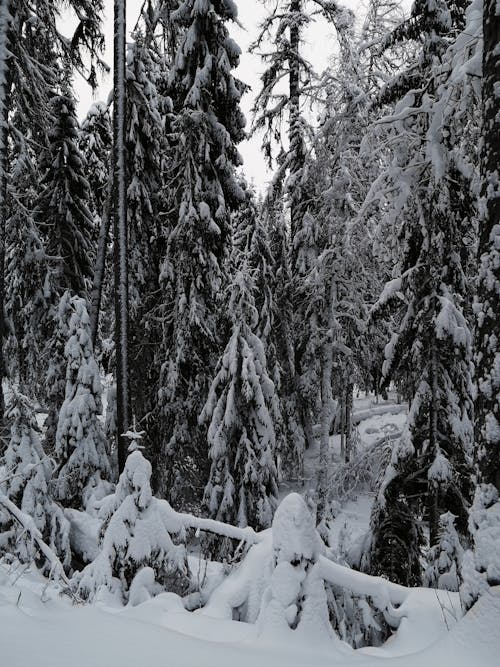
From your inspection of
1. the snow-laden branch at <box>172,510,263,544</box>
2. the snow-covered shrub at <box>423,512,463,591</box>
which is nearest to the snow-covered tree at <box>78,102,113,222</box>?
the snow-laden branch at <box>172,510,263,544</box>

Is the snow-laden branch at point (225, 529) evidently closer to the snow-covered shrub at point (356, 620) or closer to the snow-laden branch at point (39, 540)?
the snow-covered shrub at point (356, 620)

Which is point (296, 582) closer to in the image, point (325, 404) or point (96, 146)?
point (325, 404)

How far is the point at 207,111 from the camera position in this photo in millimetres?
13695

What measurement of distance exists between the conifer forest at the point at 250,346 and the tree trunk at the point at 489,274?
0.02 meters

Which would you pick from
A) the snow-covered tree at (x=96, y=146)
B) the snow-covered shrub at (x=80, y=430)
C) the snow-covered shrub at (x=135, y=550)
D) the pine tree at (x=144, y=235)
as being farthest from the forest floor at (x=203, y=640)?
the snow-covered tree at (x=96, y=146)

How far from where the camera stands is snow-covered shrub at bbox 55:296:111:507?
9.77 meters

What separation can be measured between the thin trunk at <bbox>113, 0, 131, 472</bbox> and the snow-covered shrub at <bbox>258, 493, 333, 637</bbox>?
726 cm

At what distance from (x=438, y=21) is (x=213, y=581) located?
801 cm

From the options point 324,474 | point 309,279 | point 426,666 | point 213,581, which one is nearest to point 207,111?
point 309,279

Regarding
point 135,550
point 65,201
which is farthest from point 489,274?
point 65,201

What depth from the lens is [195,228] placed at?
13.1m

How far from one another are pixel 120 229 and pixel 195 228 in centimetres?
301

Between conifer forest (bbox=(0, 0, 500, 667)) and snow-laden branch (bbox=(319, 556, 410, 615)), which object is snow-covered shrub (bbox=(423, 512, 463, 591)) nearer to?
conifer forest (bbox=(0, 0, 500, 667))

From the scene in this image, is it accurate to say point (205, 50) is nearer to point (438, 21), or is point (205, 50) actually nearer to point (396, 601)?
point (438, 21)
